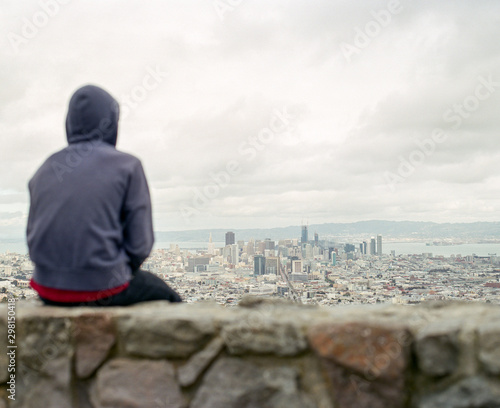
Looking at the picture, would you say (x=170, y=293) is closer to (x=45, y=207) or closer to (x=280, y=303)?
(x=280, y=303)

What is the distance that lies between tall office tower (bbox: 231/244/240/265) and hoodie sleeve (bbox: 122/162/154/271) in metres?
6.06

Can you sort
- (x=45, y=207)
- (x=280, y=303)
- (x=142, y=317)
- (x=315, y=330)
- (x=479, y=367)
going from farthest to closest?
(x=280, y=303), (x=45, y=207), (x=142, y=317), (x=315, y=330), (x=479, y=367)

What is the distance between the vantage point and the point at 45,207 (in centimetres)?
189

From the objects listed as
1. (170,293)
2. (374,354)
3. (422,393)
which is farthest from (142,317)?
(422,393)

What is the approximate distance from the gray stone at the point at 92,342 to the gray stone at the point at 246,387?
0.42m

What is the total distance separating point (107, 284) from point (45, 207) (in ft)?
1.40

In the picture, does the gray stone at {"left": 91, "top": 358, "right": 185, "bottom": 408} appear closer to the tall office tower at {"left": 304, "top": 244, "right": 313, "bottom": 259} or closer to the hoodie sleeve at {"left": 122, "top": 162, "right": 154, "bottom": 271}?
the hoodie sleeve at {"left": 122, "top": 162, "right": 154, "bottom": 271}

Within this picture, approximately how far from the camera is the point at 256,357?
1664 mm

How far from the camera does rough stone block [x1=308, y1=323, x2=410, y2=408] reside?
1564 mm

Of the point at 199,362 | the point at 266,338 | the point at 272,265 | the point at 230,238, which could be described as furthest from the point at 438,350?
the point at 230,238

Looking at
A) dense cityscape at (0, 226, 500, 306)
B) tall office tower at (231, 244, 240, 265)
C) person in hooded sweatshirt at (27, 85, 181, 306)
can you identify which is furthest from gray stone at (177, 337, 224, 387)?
tall office tower at (231, 244, 240, 265)

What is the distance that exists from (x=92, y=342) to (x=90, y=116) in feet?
3.39

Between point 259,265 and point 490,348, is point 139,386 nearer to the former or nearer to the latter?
point 490,348

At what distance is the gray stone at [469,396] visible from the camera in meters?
1.46
